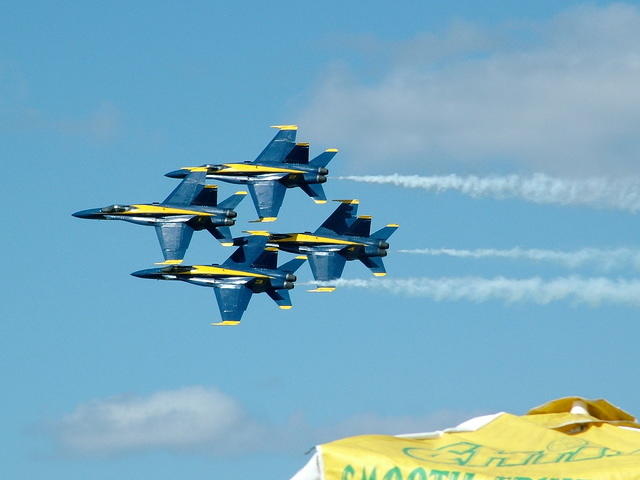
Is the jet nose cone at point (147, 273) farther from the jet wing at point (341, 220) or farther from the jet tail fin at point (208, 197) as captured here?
the jet wing at point (341, 220)

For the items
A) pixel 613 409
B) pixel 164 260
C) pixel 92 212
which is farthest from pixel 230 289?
pixel 613 409

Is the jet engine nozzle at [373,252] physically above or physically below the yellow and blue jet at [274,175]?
below

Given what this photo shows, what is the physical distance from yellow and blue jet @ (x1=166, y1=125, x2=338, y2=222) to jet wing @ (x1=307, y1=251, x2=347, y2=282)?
394 centimetres

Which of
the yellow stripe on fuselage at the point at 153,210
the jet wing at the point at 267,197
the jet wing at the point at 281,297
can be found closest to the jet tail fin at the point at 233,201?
the jet wing at the point at 267,197

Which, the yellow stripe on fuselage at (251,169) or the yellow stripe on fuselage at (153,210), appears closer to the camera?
the yellow stripe on fuselage at (153,210)

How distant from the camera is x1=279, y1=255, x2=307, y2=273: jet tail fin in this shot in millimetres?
86062

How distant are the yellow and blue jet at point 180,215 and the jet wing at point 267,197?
5.44ft

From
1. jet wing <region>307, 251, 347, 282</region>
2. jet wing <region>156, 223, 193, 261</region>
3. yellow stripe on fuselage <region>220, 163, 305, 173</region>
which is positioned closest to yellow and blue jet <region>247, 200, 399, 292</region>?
jet wing <region>307, 251, 347, 282</region>

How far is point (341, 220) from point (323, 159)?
5.68 meters

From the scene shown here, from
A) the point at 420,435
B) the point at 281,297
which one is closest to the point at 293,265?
the point at 281,297

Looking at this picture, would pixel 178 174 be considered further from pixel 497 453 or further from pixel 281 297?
pixel 497 453

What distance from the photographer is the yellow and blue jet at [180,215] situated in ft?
276

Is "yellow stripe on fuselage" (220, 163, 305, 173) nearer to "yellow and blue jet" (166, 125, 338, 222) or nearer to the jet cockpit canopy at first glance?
"yellow and blue jet" (166, 125, 338, 222)

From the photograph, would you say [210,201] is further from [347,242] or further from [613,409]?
[613,409]
